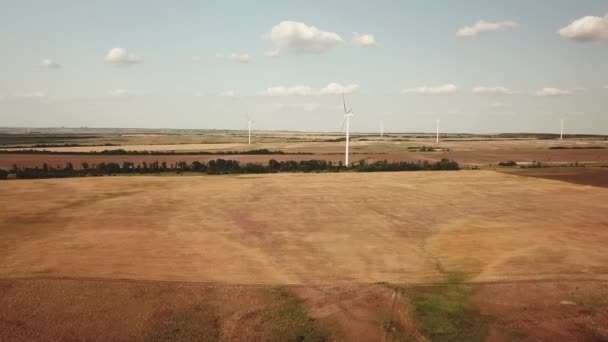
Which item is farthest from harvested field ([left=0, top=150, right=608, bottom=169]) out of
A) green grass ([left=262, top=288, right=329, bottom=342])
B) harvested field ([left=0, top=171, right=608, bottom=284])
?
green grass ([left=262, top=288, right=329, bottom=342])

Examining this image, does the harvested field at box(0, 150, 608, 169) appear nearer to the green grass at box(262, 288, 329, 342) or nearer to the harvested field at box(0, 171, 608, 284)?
the harvested field at box(0, 171, 608, 284)

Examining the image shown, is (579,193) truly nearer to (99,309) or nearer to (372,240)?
(372,240)

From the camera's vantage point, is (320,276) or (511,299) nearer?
(511,299)

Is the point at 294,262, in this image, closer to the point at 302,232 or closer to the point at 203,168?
the point at 302,232

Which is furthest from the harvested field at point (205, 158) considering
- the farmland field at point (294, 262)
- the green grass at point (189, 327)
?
the green grass at point (189, 327)

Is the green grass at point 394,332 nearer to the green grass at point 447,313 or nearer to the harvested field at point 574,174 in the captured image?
the green grass at point 447,313

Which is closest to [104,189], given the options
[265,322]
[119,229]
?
[119,229]
